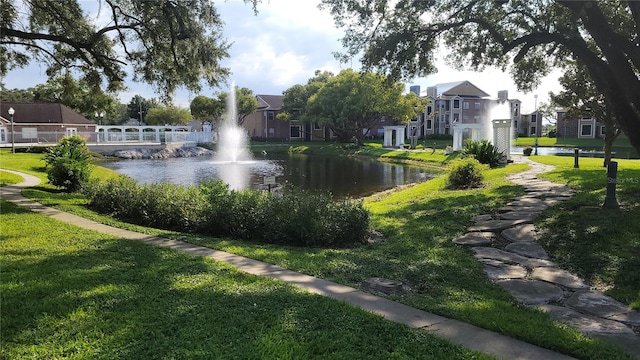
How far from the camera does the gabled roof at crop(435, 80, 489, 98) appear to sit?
2566 inches

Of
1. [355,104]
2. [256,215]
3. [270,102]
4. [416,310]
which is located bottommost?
[416,310]

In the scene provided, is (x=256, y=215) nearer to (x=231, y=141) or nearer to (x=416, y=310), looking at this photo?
(x=416, y=310)

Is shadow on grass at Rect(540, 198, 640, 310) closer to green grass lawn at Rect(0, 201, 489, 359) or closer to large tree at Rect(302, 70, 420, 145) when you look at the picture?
green grass lawn at Rect(0, 201, 489, 359)

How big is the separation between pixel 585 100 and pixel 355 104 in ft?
105

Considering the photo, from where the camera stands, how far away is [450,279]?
17.5ft

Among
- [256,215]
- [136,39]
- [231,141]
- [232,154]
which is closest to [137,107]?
[231,141]

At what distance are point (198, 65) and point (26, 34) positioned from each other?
422 cm

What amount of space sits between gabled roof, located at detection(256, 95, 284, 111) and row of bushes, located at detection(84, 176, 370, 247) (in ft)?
193

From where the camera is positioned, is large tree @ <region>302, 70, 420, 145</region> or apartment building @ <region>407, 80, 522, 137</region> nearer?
large tree @ <region>302, 70, 420, 145</region>

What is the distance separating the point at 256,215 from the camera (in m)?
7.87

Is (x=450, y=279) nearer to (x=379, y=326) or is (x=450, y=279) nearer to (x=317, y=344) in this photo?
(x=379, y=326)

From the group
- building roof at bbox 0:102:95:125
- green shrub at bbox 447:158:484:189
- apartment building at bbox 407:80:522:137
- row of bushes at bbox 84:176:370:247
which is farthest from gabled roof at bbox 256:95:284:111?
row of bushes at bbox 84:176:370:247

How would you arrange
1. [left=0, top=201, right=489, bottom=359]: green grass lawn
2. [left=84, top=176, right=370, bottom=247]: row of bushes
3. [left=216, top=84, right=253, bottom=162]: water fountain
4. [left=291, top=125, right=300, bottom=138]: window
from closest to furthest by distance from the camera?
[left=0, top=201, right=489, bottom=359]: green grass lawn < [left=84, top=176, right=370, bottom=247]: row of bushes < [left=216, top=84, right=253, bottom=162]: water fountain < [left=291, top=125, right=300, bottom=138]: window

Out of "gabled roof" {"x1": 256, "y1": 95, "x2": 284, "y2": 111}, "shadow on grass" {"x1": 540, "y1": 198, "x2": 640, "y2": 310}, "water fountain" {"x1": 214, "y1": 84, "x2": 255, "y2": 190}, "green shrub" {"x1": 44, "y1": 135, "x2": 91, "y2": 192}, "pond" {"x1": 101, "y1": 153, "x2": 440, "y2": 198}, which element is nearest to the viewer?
"shadow on grass" {"x1": 540, "y1": 198, "x2": 640, "y2": 310}
